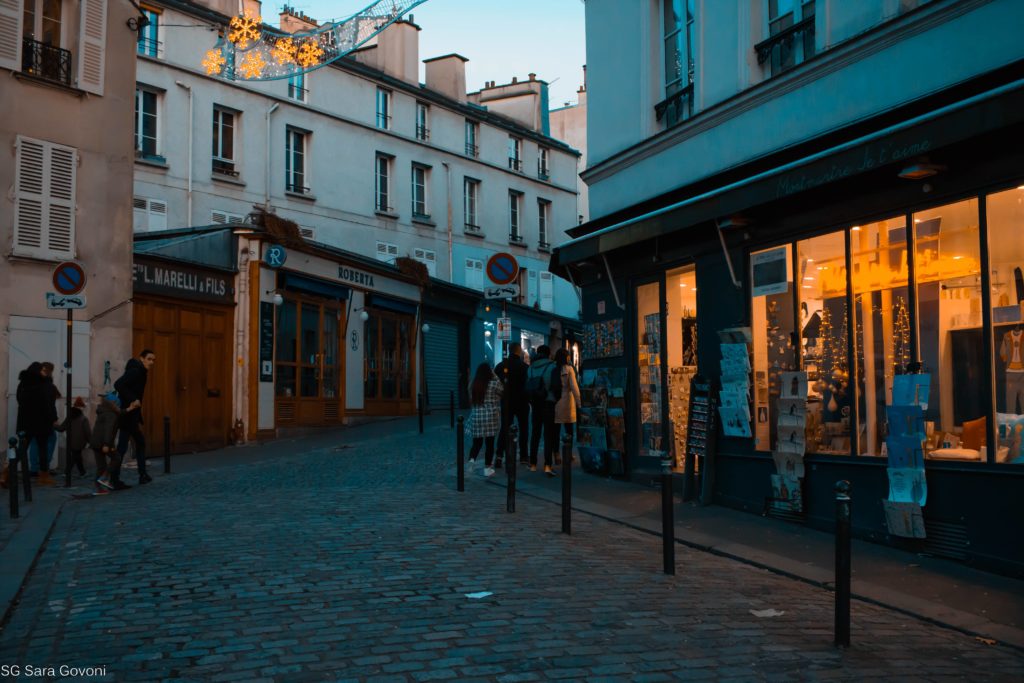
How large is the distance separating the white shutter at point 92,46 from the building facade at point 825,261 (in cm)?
851

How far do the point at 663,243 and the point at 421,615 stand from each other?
751 cm

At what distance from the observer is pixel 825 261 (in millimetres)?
9750

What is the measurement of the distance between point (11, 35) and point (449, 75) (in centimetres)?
2288

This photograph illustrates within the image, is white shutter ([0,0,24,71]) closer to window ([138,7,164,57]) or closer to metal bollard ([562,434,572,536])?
window ([138,7,164,57])

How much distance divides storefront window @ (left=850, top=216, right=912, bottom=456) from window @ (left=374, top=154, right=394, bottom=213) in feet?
81.6

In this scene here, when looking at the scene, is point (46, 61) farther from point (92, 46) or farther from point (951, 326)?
point (951, 326)

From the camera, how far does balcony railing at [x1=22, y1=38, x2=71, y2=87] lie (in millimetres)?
15352

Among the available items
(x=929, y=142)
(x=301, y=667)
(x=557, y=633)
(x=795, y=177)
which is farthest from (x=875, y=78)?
(x=301, y=667)

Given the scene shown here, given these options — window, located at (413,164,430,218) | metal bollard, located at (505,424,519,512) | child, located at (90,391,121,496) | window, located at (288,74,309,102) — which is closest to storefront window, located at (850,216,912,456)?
metal bollard, located at (505,424,519,512)

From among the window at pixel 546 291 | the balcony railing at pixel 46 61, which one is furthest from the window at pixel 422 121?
the balcony railing at pixel 46 61

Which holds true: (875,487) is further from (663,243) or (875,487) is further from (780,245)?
(663,243)

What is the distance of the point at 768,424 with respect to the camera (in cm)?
1059

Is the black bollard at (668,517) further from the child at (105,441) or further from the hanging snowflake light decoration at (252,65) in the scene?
the hanging snowflake light decoration at (252,65)

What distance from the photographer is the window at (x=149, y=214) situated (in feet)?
82.3
